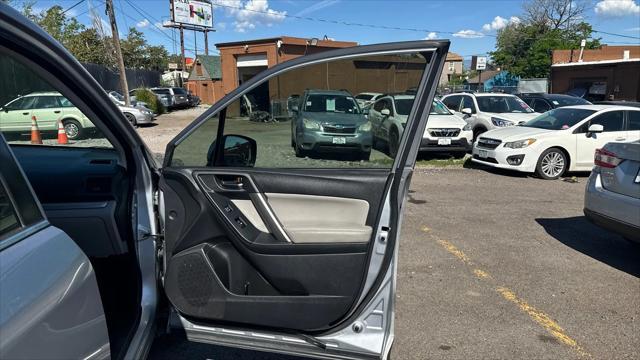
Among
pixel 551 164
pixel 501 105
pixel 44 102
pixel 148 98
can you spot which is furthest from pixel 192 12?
pixel 44 102

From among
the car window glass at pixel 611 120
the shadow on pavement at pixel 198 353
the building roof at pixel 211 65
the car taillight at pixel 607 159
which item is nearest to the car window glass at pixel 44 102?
the shadow on pavement at pixel 198 353

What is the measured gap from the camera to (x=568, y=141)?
8906 mm

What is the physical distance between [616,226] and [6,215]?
16.1 feet

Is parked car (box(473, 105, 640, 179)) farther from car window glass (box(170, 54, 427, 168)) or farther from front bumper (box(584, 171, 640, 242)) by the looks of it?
car window glass (box(170, 54, 427, 168))

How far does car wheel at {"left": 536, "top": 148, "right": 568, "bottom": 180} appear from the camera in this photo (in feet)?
29.3

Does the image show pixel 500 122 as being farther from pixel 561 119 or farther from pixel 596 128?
pixel 596 128

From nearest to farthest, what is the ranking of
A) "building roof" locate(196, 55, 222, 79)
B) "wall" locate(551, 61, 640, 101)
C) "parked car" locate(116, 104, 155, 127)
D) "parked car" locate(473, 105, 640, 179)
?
1. "parked car" locate(473, 105, 640, 179)
2. "parked car" locate(116, 104, 155, 127)
3. "wall" locate(551, 61, 640, 101)
4. "building roof" locate(196, 55, 222, 79)

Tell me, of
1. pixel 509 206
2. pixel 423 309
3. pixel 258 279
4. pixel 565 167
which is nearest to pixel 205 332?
pixel 258 279

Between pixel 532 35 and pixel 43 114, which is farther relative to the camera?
pixel 532 35

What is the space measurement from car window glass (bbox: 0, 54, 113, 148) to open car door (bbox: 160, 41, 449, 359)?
0.65 m

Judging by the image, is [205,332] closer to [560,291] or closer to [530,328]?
[530,328]

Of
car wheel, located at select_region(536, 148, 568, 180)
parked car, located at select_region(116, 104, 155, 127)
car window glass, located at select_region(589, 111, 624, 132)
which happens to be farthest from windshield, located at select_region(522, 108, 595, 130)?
parked car, located at select_region(116, 104, 155, 127)

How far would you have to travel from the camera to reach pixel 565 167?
9.03 m

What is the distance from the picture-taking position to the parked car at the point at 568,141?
888 cm
